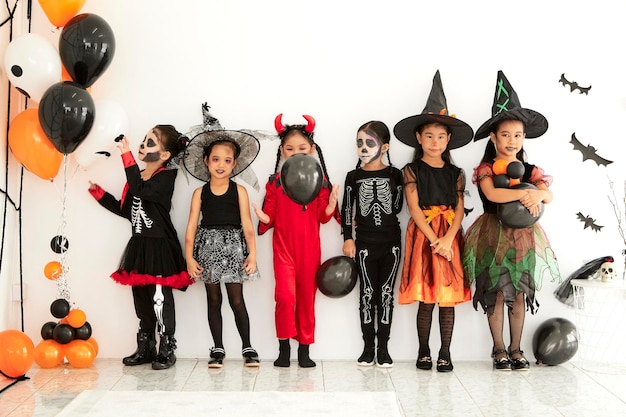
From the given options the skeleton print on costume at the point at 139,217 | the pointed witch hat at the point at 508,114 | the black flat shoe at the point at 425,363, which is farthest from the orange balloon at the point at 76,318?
the pointed witch hat at the point at 508,114

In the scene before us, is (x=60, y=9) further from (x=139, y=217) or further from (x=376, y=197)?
(x=376, y=197)

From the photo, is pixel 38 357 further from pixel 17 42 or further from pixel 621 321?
pixel 621 321

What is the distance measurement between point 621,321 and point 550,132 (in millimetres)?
1118

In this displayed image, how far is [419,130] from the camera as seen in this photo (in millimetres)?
3729

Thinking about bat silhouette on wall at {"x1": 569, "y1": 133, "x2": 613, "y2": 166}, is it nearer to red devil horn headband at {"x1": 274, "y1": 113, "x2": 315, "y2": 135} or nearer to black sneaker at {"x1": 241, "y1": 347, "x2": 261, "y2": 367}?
red devil horn headband at {"x1": 274, "y1": 113, "x2": 315, "y2": 135}

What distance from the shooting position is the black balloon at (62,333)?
3.59 metres

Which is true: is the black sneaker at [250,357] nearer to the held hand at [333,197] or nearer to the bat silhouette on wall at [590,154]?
the held hand at [333,197]

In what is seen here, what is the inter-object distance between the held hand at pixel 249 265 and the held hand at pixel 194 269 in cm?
23

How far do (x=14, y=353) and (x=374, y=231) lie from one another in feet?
6.20

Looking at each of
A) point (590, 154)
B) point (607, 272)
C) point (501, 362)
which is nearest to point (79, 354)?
point (501, 362)

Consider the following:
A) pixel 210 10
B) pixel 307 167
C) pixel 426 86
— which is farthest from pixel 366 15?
pixel 307 167

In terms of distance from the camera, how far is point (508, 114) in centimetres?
354

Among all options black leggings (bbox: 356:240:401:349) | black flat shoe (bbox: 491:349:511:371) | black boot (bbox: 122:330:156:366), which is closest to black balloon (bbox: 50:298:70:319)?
black boot (bbox: 122:330:156:366)

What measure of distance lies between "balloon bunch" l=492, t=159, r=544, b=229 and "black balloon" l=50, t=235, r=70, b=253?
2.29 metres
